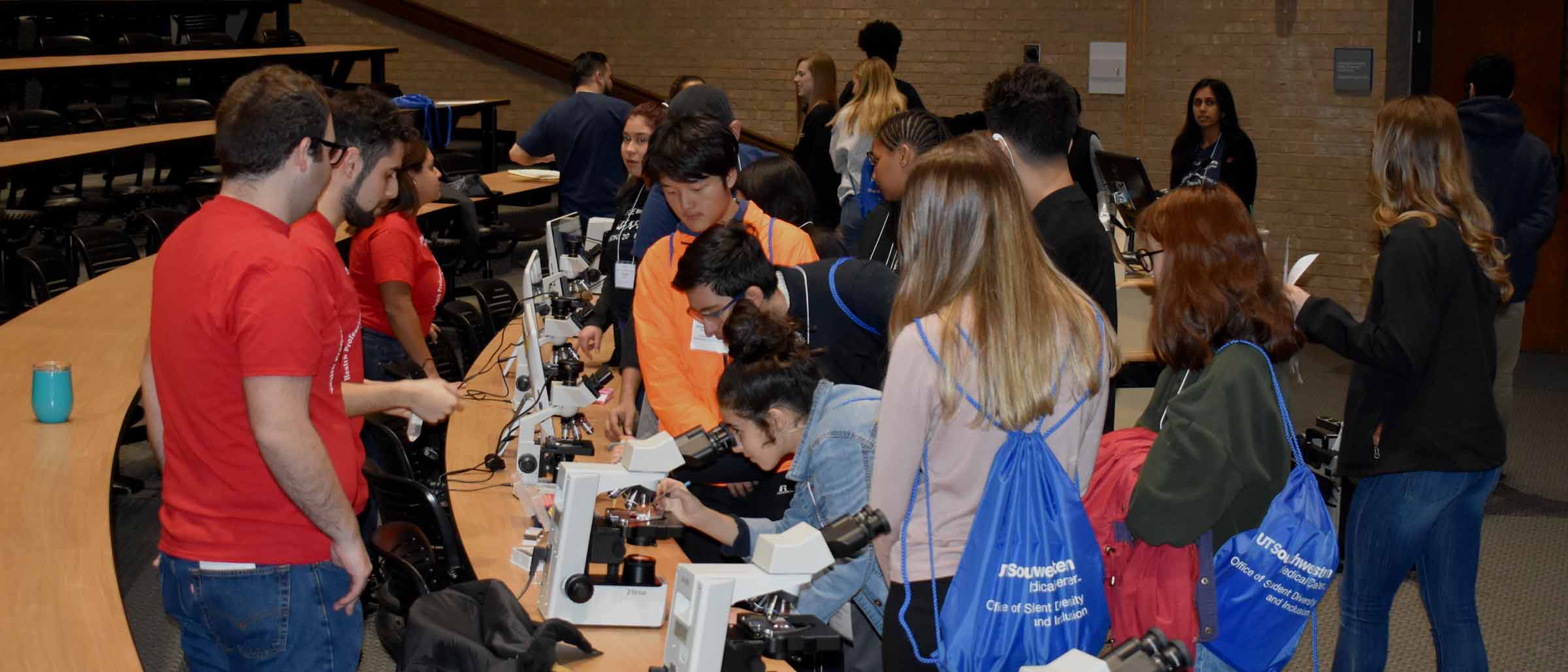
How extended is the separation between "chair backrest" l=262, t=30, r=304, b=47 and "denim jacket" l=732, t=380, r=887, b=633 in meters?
8.84

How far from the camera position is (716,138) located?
116 inches

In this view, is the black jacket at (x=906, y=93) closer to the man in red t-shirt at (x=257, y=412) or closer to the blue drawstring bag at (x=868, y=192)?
the blue drawstring bag at (x=868, y=192)

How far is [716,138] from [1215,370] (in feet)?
4.28

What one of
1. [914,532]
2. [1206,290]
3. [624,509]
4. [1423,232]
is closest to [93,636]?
[624,509]

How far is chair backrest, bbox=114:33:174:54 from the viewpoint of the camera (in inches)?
354

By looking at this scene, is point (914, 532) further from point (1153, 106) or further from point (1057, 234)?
point (1153, 106)

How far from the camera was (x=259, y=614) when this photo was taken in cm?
202

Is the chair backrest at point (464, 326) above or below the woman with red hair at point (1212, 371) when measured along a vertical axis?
below

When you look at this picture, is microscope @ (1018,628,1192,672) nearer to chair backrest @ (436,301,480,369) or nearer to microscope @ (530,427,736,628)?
microscope @ (530,427,736,628)

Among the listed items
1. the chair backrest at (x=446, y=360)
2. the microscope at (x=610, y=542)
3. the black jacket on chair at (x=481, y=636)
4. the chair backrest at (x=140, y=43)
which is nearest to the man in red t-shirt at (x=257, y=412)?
the black jacket on chair at (x=481, y=636)

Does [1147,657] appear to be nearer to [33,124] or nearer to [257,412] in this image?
[257,412]

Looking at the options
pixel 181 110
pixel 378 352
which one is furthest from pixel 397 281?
pixel 181 110

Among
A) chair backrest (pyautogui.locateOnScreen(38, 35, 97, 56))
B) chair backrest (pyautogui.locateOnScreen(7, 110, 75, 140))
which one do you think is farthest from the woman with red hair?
chair backrest (pyautogui.locateOnScreen(38, 35, 97, 56))

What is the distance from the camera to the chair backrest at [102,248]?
17.7 ft
